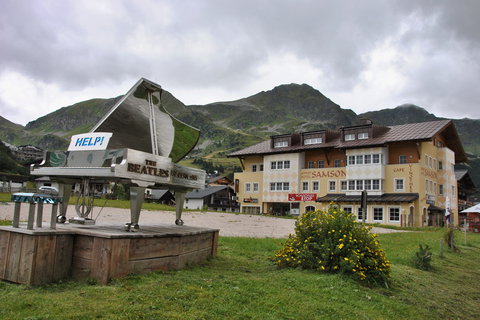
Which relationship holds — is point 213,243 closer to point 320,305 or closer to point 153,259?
point 153,259

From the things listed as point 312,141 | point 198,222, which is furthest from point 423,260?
point 312,141

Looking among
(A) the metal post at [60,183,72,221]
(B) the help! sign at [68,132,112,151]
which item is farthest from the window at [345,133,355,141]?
(B) the help! sign at [68,132,112,151]

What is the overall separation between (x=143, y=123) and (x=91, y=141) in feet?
5.09

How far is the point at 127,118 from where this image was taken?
27.6 ft

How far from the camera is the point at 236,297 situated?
5.52 m

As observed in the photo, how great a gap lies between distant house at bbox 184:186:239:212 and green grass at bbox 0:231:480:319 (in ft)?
223

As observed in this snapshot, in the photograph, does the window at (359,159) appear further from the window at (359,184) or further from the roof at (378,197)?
the roof at (378,197)

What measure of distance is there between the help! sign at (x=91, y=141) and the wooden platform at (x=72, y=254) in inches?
65.8

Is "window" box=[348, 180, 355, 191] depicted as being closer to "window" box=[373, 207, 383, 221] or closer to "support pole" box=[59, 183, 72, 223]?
"window" box=[373, 207, 383, 221]

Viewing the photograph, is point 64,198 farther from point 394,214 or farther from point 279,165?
point 279,165

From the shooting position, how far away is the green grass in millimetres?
4527

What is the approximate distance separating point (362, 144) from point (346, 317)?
39.2 metres

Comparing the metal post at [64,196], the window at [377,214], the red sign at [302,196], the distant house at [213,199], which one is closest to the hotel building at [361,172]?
the red sign at [302,196]

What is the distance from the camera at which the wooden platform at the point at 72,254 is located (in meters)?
5.48
